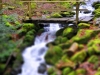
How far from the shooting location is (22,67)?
9.48 metres

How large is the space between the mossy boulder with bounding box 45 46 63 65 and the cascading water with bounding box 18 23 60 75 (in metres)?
0.28

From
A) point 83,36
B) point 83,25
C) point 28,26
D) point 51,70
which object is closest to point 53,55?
point 51,70

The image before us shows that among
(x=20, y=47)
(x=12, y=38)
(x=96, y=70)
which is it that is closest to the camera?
(x=96, y=70)

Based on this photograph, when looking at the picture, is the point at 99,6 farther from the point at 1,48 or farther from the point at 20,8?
the point at 1,48

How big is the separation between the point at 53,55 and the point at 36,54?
0.96m

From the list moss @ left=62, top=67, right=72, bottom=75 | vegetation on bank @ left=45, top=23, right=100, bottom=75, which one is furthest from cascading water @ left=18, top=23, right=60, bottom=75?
moss @ left=62, top=67, right=72, bottom=75

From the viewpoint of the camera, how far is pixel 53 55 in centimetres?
964

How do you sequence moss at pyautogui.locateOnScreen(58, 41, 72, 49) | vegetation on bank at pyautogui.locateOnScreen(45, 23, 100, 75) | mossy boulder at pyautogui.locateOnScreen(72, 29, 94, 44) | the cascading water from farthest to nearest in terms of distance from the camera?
mossy boulder at pyautogui.locateOnScreen(72, 29, 94, 44)
moss at pyautogui.locateOnScreen(58, 41, 72, 49)
the cascading water
vegetation on bank at pyautogui.locateOnScreen(45, 23, 100, 75)

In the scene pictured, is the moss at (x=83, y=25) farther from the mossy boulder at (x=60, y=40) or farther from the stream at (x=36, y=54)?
the mossy boulder at (x=60, y=40)

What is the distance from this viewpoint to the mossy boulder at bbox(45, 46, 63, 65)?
31.1ft

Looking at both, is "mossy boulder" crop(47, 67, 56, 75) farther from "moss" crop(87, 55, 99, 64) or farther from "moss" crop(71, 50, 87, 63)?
"moss" crop(87, 55, 99, 64)

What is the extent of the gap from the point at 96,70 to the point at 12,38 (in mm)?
4592

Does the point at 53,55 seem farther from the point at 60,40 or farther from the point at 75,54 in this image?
the point at 60,40

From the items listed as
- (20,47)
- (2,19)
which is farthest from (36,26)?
(20,47)
